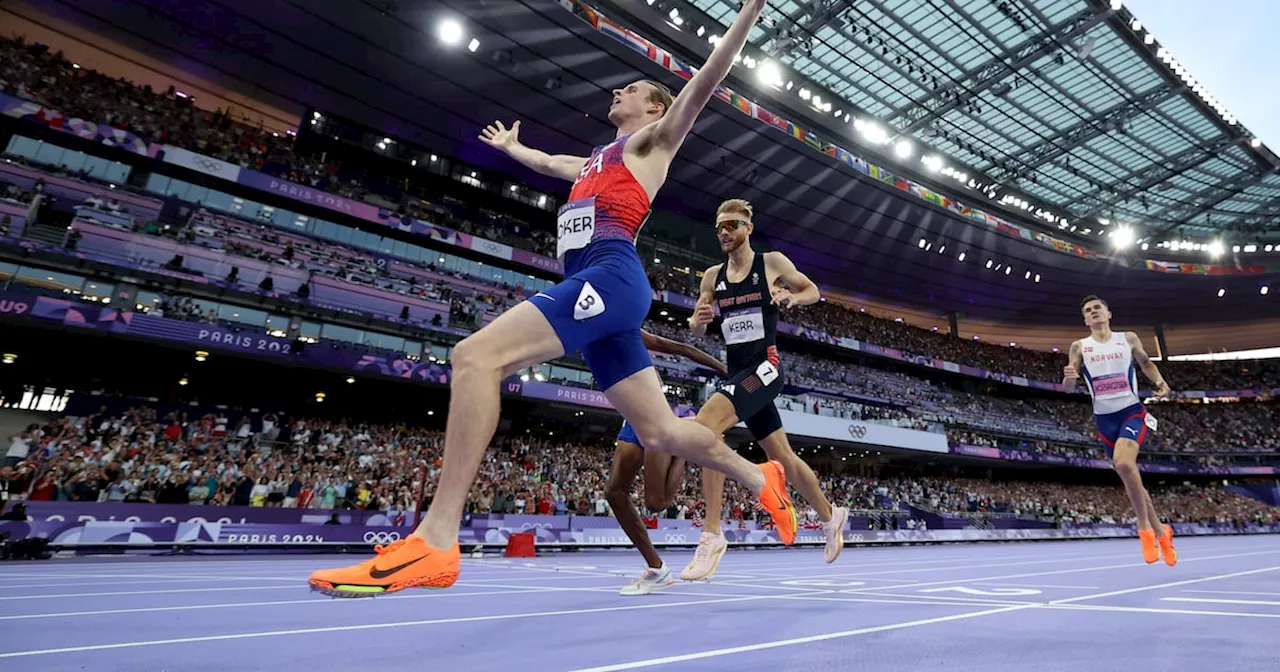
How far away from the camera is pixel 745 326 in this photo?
16.1ft

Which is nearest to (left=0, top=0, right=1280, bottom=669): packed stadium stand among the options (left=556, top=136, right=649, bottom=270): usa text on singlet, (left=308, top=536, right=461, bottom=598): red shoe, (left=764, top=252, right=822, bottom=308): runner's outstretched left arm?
(left=308, top=536, right=461, bottom=598): red shoe

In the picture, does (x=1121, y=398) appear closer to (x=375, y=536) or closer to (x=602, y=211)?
(x=602, y=211)

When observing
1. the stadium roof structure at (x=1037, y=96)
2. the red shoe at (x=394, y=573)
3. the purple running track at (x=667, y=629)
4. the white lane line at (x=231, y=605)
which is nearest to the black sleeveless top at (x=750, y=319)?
the purple running track at (x=667, y=629)

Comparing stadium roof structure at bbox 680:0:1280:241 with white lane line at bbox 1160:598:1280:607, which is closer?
white lane line at bbox 1160:598:1280:607

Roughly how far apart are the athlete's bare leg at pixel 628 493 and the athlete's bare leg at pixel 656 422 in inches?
57.1

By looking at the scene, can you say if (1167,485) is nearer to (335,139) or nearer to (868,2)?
(868,2)

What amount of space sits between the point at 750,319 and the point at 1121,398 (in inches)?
185

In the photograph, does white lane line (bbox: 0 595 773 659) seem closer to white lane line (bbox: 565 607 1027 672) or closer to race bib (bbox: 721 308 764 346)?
white lane line (bbox: 565 607 1027 672)

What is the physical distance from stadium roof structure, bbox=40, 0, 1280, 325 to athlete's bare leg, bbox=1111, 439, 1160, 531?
18.2 meters

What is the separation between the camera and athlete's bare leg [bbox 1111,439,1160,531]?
20.4 feet

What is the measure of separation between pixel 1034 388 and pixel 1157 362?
42.6 feet

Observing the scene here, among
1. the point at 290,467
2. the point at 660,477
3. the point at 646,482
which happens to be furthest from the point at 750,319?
the point at 290,467

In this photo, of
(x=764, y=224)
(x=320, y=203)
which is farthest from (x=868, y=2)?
(x=320, y=203)

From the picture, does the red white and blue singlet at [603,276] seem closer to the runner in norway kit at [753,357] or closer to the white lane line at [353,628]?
the white lane line at [353,628]
